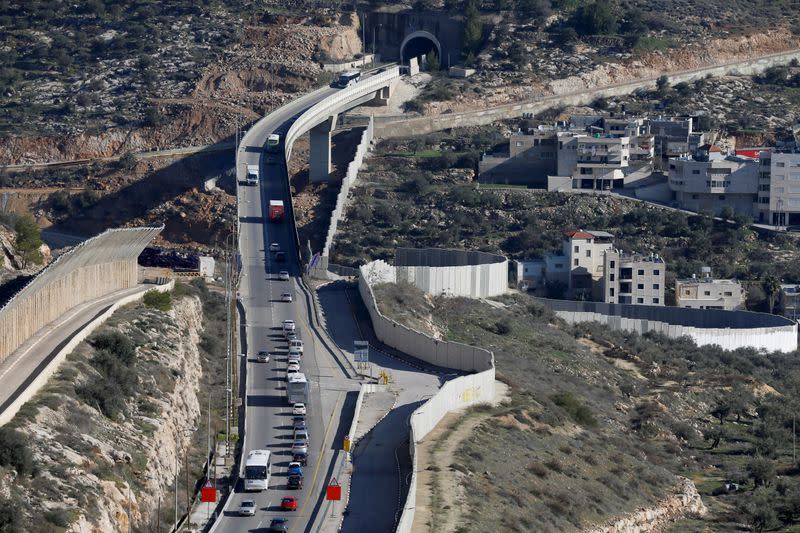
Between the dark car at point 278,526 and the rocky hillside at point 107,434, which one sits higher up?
the rocky hillside at point 107,434

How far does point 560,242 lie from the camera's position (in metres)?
105

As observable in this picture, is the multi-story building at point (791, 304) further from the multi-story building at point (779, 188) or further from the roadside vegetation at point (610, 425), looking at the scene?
the multi-story building at point (779, 188)

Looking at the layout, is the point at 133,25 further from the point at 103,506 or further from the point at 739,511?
the point at 103,506

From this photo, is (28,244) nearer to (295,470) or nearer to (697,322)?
(295,470)

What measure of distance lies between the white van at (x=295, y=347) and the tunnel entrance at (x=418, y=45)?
7155cm

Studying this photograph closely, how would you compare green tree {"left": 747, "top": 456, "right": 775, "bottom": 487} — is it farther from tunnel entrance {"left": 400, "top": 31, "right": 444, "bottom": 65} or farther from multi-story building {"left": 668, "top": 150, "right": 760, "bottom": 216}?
tunnel entrance {"left": 400, "top": 31, "right": 444, "bottom": 65}

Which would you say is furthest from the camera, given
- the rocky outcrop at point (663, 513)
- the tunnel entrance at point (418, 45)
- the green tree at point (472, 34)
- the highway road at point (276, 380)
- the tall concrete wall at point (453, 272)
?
the tunnel entrance at point (418, 45)

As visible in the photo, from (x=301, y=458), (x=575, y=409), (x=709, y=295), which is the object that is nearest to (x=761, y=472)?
(x=575, y=409)

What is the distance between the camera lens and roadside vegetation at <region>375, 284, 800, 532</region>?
52.9 m

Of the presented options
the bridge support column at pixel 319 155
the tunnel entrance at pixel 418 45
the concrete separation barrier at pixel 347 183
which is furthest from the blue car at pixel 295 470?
the tunnel entrance at pixel 418 45

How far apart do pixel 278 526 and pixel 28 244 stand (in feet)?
78.2

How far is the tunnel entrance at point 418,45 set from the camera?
450 ft

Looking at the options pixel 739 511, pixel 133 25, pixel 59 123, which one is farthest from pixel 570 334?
pixel 133 25

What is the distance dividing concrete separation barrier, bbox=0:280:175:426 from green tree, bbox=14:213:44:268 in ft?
12.9
